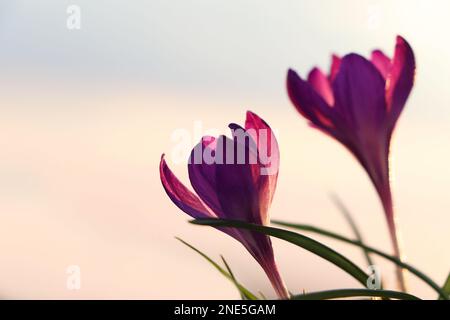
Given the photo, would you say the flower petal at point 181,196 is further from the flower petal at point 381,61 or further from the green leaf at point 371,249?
the flower petal at point 381,61

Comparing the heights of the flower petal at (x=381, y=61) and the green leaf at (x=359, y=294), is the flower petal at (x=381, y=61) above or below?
above

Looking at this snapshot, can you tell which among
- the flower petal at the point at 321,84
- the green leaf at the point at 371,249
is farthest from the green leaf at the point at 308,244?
the flower petal at the point at 321,84

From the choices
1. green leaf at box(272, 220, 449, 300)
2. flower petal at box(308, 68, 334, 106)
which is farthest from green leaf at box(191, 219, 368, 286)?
flower petal at box(308, 68, 334, 106)

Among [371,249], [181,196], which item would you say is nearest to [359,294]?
[371,249]

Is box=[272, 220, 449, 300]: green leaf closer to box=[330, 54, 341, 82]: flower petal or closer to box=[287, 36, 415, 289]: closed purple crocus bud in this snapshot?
box=[287, 36, 415, 289]: closed purple crocus bud

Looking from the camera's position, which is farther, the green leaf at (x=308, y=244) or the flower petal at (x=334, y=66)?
the flower petal at (x=334, y=66)

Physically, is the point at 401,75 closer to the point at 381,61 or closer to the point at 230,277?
the point at 381,61
